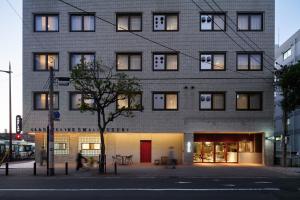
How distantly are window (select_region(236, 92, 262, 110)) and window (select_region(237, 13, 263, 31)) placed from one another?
17.9 feet

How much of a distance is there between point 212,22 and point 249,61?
4.50m

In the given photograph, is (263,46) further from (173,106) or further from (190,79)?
(173,106)

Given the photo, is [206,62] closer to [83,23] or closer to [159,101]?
[159,101]

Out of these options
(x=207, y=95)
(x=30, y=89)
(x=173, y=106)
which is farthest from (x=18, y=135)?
(x=207, y=95)

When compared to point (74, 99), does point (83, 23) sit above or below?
above

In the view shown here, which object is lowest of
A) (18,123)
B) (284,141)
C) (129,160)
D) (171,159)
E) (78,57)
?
(129,160)

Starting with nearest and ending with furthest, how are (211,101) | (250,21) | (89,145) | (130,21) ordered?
(211,101)
(250,21)
(130,21)
(89,145)

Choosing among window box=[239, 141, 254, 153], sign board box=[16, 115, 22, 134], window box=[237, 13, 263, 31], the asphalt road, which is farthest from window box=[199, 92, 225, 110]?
sign board box=[16, 115, 22, 134]

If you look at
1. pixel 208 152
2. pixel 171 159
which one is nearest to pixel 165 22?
pixel 171 159

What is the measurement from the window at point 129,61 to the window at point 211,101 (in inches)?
235

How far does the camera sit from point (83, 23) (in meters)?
37.1

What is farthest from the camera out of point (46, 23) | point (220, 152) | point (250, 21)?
point (220, 152)

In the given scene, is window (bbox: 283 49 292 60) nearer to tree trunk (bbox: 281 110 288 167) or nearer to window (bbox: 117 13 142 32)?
tree trunk (bbox: 281 110 288 167)

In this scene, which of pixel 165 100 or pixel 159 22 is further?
pixel 159 22
